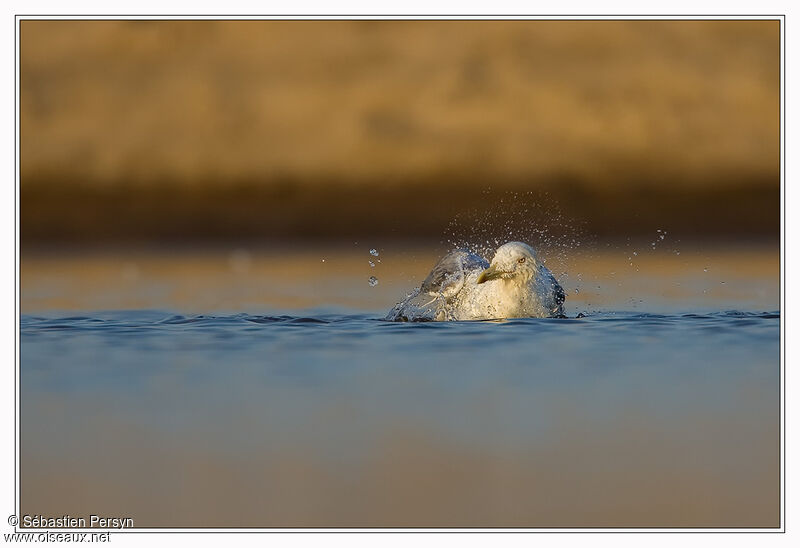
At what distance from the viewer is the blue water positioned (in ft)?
22.7

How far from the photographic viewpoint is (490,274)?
12.3m

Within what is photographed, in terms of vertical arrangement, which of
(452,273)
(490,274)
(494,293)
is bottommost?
(494,293)

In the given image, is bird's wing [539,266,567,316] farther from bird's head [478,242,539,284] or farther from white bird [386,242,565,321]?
bird's head [478,242,539,284]

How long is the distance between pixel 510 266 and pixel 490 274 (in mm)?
205

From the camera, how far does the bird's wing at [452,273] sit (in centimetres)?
1269

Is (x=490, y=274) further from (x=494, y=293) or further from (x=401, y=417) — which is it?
(x=401, y=417)

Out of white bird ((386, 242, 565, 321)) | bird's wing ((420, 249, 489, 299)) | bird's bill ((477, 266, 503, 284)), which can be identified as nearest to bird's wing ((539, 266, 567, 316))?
white bird ((386, 242, 565, 321))

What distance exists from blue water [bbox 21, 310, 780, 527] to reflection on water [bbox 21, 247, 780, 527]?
0.02 metres

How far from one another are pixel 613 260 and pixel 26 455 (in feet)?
43.4

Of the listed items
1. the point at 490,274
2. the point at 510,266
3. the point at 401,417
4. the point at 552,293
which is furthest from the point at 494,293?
the point at 401,417

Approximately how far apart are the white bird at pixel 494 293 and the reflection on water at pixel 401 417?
12.2 inches

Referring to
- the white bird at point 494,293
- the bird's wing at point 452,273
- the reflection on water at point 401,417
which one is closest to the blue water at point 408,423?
the reflection on water at point 401,417
